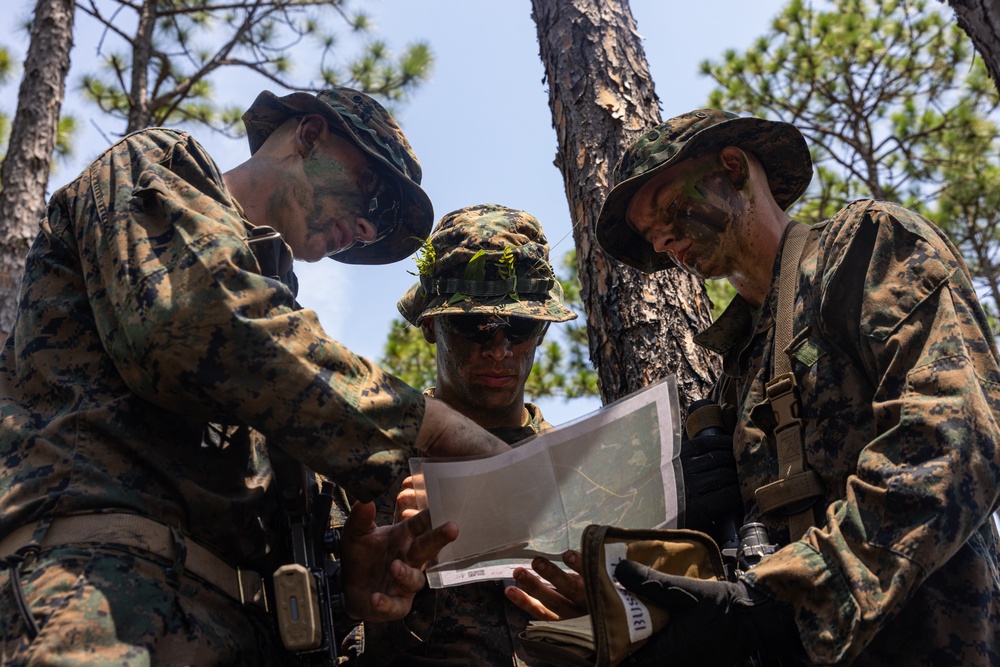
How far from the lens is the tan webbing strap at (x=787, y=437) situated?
9.37 ft

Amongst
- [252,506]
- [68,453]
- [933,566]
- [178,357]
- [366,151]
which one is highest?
[366,151]

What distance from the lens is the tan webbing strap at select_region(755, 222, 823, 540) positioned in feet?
9.37

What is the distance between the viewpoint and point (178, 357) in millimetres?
2369

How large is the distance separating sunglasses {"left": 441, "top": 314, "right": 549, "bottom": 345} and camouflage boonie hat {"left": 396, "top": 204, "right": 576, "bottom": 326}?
7 cm

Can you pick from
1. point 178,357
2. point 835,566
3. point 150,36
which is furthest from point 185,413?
point 150,36

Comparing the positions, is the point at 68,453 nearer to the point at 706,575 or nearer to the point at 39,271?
the point at 39,271

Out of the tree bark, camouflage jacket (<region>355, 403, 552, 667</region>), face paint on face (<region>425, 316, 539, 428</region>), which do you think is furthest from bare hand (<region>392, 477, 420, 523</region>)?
the tree bark

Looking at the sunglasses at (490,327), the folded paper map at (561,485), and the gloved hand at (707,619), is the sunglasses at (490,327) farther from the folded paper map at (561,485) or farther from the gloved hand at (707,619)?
the gloved hand at (707,619)

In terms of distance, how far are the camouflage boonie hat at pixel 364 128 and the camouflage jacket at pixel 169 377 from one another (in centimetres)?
85

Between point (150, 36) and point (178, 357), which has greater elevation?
point (150, 36)

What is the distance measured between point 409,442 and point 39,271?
4.00 feet

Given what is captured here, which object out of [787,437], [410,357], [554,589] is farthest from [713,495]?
[410,357]

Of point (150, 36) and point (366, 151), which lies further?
point (150, 36)

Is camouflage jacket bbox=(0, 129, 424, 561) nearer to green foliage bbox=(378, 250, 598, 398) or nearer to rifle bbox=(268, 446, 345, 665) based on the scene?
rifle bbox=(268, 446, 345, 665)
